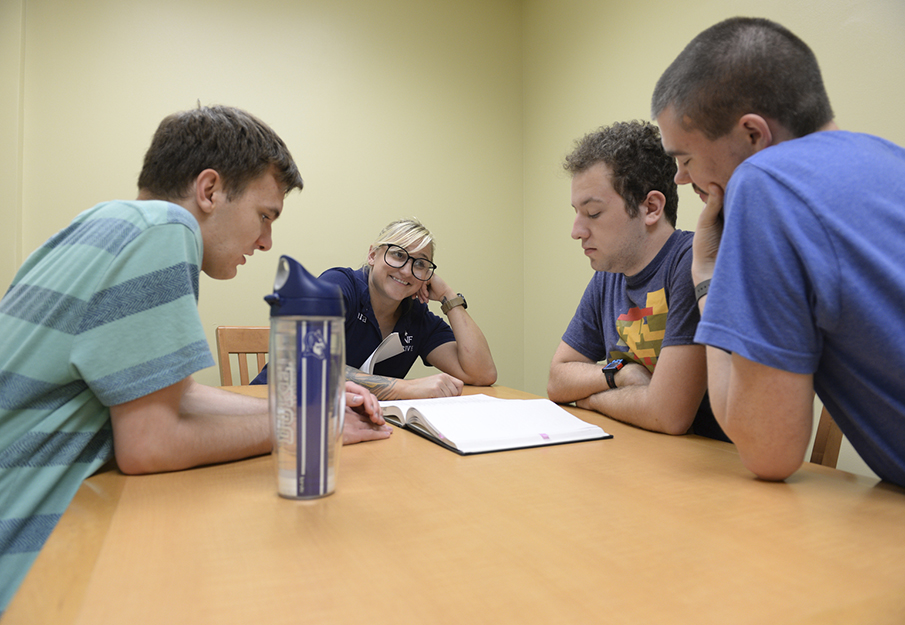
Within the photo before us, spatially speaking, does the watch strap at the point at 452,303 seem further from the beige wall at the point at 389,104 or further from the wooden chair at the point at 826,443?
the wooden chair at the point at 826,443

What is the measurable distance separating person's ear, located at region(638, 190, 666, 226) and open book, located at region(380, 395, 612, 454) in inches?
23.4

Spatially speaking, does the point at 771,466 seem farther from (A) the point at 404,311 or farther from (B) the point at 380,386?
(A) the point at 404,311

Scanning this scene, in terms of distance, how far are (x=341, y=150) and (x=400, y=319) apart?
4.12 ft

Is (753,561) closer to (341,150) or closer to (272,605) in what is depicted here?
(272,605)

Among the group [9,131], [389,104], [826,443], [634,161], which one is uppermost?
[389,104]

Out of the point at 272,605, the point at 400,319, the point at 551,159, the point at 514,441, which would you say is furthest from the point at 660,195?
the point at 551,159

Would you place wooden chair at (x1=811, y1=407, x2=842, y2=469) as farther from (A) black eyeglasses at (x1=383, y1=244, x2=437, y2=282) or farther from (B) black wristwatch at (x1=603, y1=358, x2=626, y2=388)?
(A) black eyeglasses at (x1=383, y1=244, x2=437, y2=282)

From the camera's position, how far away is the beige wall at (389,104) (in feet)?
7.64

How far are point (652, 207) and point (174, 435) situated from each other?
1.23 metres

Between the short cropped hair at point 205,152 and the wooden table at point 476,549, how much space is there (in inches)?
20.2

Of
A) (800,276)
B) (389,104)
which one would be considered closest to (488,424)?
(800,276)

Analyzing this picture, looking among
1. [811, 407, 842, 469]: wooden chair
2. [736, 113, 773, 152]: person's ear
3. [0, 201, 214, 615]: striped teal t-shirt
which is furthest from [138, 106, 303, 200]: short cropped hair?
[811, 407, 842, 469]: wooden chair

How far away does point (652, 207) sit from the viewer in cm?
144

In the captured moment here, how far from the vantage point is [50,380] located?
71 cm
